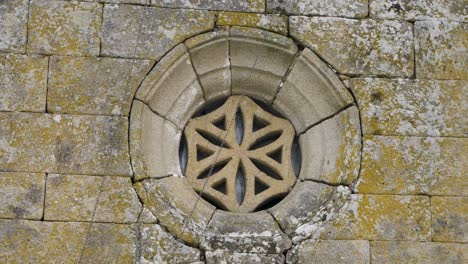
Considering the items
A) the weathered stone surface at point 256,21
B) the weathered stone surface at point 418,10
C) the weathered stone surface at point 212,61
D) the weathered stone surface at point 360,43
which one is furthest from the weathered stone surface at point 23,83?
the weathered stone surface at point 418,10

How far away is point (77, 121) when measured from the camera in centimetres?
→ 667

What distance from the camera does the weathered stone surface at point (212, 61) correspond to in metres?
6.95

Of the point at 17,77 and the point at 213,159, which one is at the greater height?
the point at 17,77

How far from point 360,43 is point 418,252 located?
1520 millimetres

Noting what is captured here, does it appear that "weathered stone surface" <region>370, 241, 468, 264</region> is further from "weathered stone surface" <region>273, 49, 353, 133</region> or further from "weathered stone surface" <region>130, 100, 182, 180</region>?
"weathered stone surface" <region>130, 100, 182, 180</region>

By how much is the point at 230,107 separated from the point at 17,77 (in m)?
1.50

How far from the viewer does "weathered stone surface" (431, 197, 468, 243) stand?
6637 millimetres

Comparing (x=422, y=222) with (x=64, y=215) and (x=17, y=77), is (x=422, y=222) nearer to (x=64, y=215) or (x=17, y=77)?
(x=64, y=215)

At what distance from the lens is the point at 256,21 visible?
704 cm

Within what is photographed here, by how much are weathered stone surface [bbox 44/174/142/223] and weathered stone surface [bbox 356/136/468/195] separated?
5.02ft

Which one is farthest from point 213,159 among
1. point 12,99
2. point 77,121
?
point 12,99

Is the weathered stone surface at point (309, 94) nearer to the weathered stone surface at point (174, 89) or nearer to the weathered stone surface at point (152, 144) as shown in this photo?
the weathered stone surface at point (174, 89)

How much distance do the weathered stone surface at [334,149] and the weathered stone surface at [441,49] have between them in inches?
24.6

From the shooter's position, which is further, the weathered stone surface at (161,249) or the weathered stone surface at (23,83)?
the weathered stone surface at (23,83)
